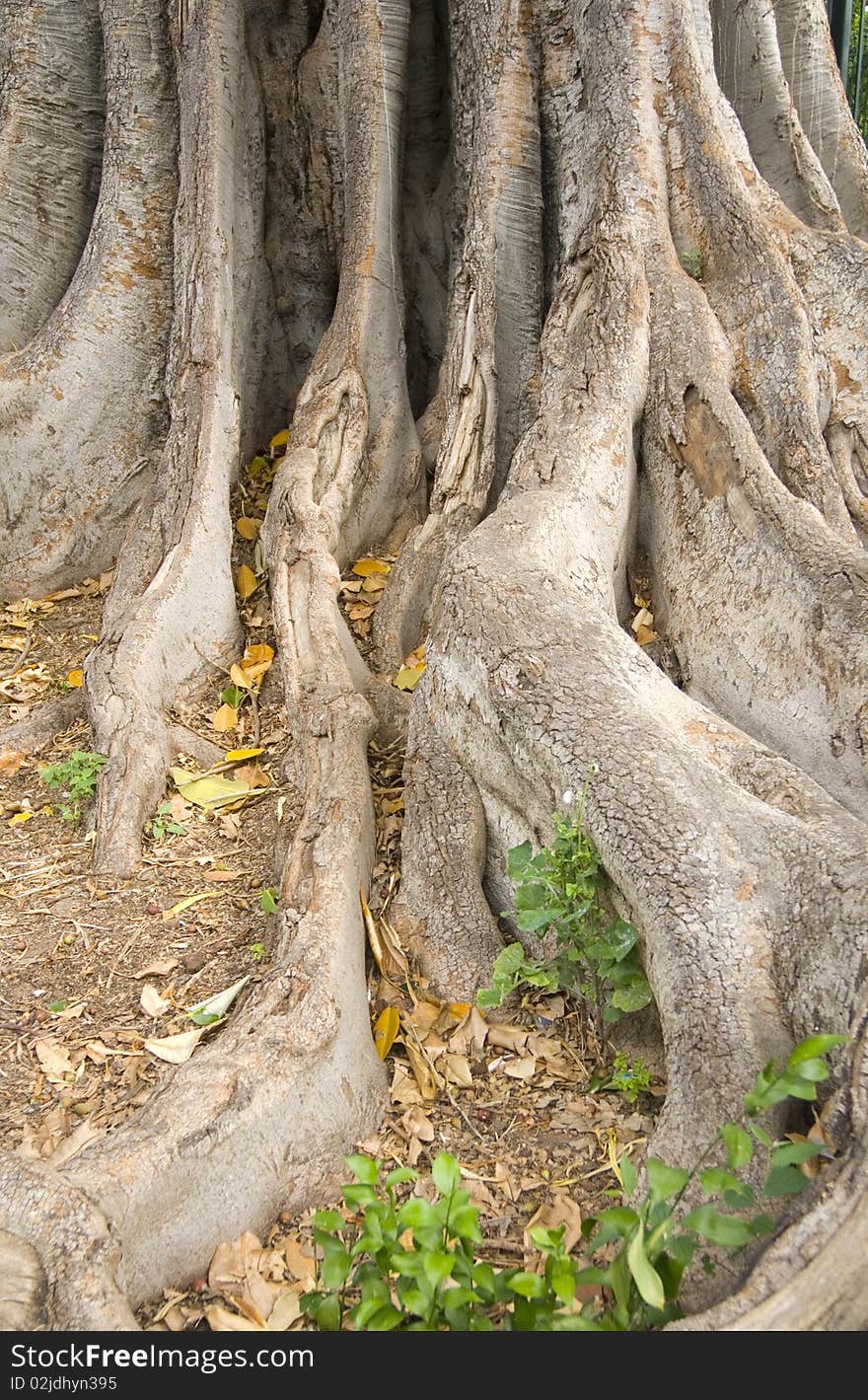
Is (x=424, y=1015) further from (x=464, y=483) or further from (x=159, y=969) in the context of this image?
(x=464, y=483)

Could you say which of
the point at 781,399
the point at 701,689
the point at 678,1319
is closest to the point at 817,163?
the point at 781,399

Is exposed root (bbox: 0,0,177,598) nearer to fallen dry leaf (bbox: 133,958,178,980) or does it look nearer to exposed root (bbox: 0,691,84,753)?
exposed root (bbox: 0,691,84,753)

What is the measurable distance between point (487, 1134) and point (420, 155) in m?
4.44

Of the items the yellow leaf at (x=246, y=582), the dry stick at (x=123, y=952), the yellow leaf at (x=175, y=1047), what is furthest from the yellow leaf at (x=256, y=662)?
the yellow leaf at (x=175, y=1047)

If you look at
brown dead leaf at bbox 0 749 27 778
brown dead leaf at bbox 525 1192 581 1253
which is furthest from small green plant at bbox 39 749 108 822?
brown dead leaf at bbox 525 1192 581 1253

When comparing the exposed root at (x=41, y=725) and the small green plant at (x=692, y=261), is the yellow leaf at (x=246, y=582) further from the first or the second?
the small green plant at (x=692, y=261)

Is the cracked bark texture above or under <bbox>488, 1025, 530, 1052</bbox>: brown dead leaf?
above

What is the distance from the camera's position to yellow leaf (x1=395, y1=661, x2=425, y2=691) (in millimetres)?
3693

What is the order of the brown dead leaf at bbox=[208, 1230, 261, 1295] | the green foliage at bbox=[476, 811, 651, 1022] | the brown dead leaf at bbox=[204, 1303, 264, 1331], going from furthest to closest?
the green foliage at bbox=[476, 811, 651, 1022] → the brown dead leaf at bbox=[208, 1230, 261, 1295] → the brown dead leaf at bbox=[204, 1303, 264, 1331]

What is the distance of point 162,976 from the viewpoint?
113 inches

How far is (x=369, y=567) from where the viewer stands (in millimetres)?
4219

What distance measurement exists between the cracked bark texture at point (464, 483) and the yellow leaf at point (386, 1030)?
0.40 feet

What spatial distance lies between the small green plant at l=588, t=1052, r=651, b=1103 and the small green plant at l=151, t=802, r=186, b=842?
148cm
